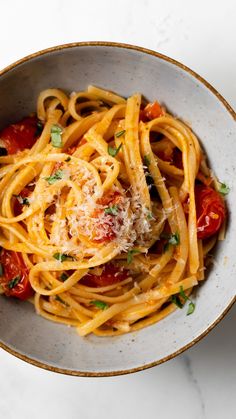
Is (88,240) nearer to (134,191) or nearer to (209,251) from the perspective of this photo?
(134,191)

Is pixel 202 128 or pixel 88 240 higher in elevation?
pixel 202 128

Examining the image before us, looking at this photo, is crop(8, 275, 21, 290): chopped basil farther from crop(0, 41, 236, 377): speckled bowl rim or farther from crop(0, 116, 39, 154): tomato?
crop(0, 116, 39, 154): tomato

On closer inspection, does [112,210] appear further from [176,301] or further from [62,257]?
[176,301]

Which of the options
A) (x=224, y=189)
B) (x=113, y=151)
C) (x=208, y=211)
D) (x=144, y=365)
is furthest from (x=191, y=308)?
(x=113, y=151)

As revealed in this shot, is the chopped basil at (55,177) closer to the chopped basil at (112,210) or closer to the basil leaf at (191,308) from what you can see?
the chopped basil at (112,210)

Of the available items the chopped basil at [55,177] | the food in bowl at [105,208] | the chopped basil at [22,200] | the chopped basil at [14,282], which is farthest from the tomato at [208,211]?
the chopped basil at [14,282]

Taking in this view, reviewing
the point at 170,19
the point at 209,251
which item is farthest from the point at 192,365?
the point at 170,19

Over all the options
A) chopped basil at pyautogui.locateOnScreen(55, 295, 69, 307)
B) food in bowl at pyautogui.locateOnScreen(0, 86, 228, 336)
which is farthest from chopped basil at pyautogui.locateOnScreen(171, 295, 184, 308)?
chopped basil at pyautogui.locateOnScreen(55, 295, 69, 307)

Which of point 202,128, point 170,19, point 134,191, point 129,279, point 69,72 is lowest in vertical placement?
point 129,279
